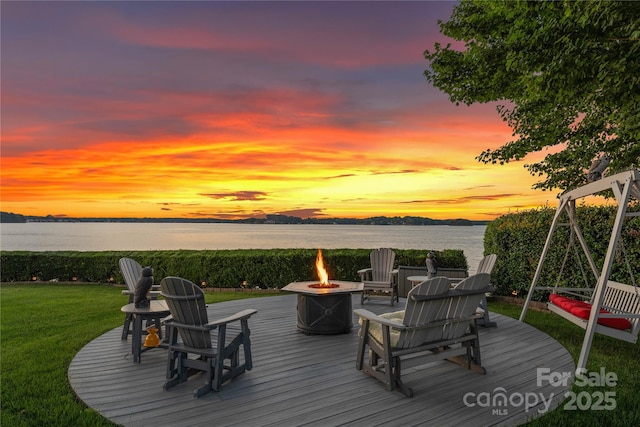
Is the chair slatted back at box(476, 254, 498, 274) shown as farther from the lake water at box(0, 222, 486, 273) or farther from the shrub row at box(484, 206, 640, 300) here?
the lake water at box(0, 222, 486, 273)

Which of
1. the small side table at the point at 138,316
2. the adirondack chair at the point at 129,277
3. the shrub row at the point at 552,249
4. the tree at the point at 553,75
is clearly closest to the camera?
the small side table at the point at 138,316

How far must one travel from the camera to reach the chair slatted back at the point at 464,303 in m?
3.48

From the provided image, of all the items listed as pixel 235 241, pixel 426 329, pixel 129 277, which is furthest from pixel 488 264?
pixel 235 241

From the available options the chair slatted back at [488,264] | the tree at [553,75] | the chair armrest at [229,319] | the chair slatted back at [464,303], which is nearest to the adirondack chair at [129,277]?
the chair armrest at [229,319]

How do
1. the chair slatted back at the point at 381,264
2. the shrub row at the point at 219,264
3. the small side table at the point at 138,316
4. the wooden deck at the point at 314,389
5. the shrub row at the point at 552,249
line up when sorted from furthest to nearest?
the shrub row at the point at 219,264 < the chair slatted back at the point at 381,264 < the shrub row at the point at 552,249 < the small side table at the point at 138,316 < the wooden deck at the point at 314,389

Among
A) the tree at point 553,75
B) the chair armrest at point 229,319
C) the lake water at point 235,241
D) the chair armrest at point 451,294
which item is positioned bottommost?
the lake water at point 235,241

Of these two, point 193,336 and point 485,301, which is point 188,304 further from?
point 485,301

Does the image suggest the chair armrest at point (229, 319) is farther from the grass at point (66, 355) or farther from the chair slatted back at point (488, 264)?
the chair slatted back at point (488, 264)

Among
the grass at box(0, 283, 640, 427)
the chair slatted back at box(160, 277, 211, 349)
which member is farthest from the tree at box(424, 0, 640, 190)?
the chair slatted back at box(160, 277, 211, 349)

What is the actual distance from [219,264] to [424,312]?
7.67 m

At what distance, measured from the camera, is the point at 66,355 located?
4250 mm

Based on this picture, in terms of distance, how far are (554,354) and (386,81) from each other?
767cm

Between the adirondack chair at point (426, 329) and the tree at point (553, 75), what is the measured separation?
4059 mm

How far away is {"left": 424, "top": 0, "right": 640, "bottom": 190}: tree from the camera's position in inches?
209
